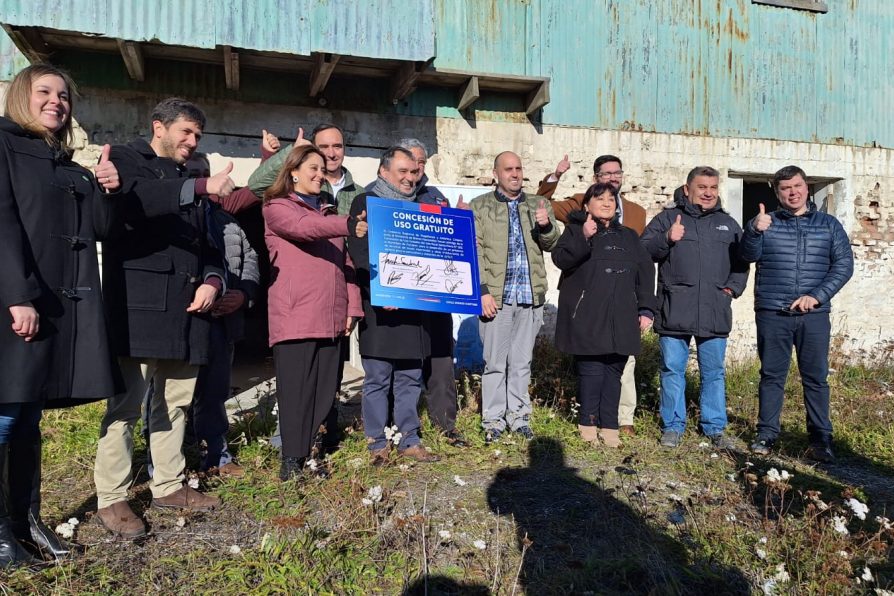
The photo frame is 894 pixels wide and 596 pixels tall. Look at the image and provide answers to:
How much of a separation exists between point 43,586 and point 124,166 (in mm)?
1800

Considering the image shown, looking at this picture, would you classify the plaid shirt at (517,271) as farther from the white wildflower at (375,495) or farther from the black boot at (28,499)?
the black boot at (28,499)

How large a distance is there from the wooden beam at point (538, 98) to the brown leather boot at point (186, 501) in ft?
21.2

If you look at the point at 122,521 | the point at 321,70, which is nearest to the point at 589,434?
the point at 122,521

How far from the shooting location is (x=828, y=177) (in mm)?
9766

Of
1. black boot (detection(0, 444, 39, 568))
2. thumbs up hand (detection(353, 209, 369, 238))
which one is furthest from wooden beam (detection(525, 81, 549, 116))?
black boot (detection(0, 444, 39, 568))

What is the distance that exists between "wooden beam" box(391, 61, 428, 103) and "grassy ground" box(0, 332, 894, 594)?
4.40m

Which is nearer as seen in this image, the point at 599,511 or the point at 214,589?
the point at 214,589

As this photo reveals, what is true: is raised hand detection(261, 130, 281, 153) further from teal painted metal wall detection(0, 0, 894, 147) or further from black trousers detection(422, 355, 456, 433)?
teal painted metal wall detection(0, 0, 894, 147)

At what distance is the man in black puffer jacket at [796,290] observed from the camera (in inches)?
184

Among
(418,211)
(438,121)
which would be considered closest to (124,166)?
(418,211)

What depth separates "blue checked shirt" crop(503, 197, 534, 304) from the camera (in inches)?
189

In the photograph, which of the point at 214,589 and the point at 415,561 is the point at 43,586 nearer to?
the point at 214,589

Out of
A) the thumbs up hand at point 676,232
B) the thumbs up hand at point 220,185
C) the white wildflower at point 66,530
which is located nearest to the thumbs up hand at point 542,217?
the thumbs up hand at point 676,232

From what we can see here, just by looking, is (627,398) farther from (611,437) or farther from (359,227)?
(359,227)
